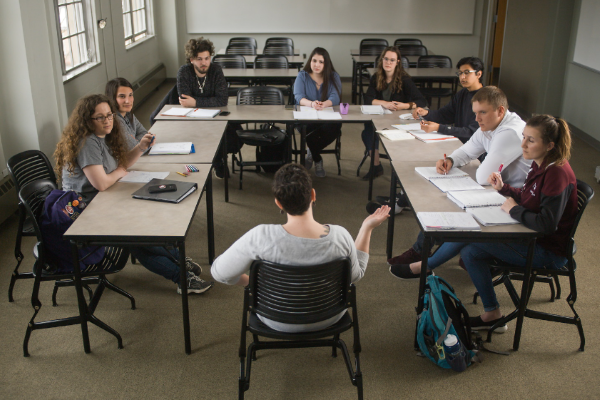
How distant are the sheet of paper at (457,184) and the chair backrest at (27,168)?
2.30 meters

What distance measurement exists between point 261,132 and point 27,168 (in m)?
2.32

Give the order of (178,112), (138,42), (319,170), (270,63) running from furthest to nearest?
(138,42) < (270,63) < (319,170) < (178,112)

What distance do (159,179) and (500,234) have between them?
6.23 feet

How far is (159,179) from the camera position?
10.4ft

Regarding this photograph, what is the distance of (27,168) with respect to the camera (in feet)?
10.7

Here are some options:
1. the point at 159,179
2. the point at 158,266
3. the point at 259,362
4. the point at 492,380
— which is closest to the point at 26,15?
the point at 159,179

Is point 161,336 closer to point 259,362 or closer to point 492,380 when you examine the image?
point 259,362

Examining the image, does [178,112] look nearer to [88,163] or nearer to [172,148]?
[172,148]

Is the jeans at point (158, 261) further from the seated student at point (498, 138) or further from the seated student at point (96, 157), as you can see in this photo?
the seated student at point (498, 138)

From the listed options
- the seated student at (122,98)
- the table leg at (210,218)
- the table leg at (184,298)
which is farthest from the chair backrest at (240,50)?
the table leg at (184,298)

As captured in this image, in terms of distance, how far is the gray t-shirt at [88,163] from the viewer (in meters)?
3.00

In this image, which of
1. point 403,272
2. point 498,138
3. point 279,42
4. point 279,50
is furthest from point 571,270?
point 279,42

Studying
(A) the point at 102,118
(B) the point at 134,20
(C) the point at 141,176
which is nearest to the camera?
(A) the point at 102,118

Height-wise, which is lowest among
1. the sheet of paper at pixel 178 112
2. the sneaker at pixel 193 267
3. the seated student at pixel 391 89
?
the sneaker at pixel 193 267
